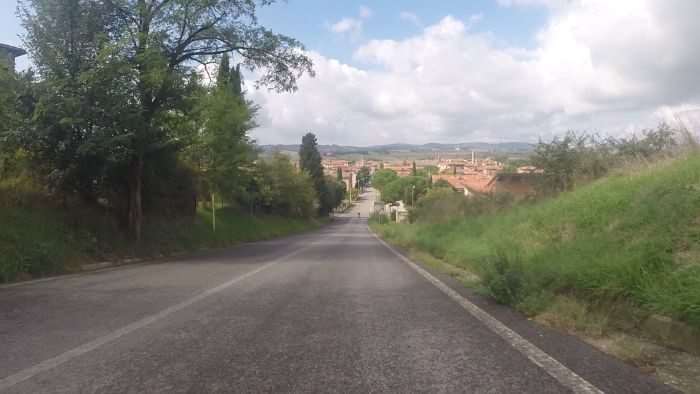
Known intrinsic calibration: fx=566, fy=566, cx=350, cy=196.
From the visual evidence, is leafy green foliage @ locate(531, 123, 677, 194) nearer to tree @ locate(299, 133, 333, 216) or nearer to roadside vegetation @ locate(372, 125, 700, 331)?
roadside vegetation @ locate(372, 125, 700, 331)

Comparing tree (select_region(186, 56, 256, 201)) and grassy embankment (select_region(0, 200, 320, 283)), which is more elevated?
tree (select_region(186, 56, 256, 201))

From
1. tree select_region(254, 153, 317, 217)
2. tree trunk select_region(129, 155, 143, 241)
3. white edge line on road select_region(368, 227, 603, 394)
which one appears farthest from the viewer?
tree select_region(254, 153, 317, 217)

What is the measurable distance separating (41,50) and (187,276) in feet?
28.9

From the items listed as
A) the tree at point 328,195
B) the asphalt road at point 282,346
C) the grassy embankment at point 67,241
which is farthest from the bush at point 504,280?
the tree at point 328,195

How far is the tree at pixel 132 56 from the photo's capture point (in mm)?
15844

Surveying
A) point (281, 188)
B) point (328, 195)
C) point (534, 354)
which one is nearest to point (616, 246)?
point (534, 354)

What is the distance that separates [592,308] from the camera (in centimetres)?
671

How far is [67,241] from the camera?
49.5 ft

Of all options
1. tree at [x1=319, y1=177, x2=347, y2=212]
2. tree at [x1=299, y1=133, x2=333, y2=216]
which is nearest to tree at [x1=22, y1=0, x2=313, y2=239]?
tree at [x1=299, y1=133, x2=333, y2=216]

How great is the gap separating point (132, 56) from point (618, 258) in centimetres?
1558

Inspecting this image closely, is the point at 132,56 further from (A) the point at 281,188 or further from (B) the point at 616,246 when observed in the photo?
(A) the point at 281,188

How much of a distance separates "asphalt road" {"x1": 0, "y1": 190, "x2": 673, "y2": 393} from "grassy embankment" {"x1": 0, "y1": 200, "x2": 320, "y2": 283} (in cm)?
315

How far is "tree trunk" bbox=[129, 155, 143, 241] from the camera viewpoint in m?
18.9

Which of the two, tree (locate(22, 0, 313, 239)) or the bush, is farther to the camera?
tree (locate(22, 0, 313, 239))
